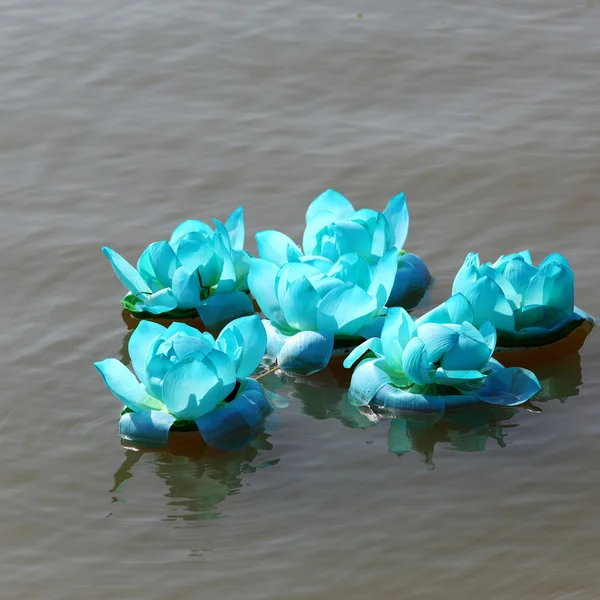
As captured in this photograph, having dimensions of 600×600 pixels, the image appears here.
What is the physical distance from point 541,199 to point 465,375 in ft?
4.15

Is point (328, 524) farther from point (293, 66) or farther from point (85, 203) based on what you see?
point (293, 66)

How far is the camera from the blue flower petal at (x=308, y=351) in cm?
311

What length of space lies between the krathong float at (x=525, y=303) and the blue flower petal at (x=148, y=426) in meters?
0.85

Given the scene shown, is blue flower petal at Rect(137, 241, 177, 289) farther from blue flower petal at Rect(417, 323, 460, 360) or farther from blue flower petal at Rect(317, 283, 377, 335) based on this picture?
blue flower petal at Rect(417, 323, 460, 360)

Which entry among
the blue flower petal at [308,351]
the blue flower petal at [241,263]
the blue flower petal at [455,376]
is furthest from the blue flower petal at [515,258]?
the blue flower petal at [241,263]

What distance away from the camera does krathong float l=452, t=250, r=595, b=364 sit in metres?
3.13

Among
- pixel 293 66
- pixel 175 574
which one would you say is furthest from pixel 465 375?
pixel 293 66

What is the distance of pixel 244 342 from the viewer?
293 cm

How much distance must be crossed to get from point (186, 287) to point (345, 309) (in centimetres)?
47

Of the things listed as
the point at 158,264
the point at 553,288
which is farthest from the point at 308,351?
the point at 553,288

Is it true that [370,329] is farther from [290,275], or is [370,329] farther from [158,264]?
[158,264]

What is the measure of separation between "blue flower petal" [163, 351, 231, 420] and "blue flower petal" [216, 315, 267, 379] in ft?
0.35

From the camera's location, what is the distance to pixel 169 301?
3.35m

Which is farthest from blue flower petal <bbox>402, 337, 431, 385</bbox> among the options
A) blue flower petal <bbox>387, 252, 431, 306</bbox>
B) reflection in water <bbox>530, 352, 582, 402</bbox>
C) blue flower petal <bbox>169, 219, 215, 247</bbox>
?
blue flower petal <bbox>169, 219, 215, 247</bbox>
